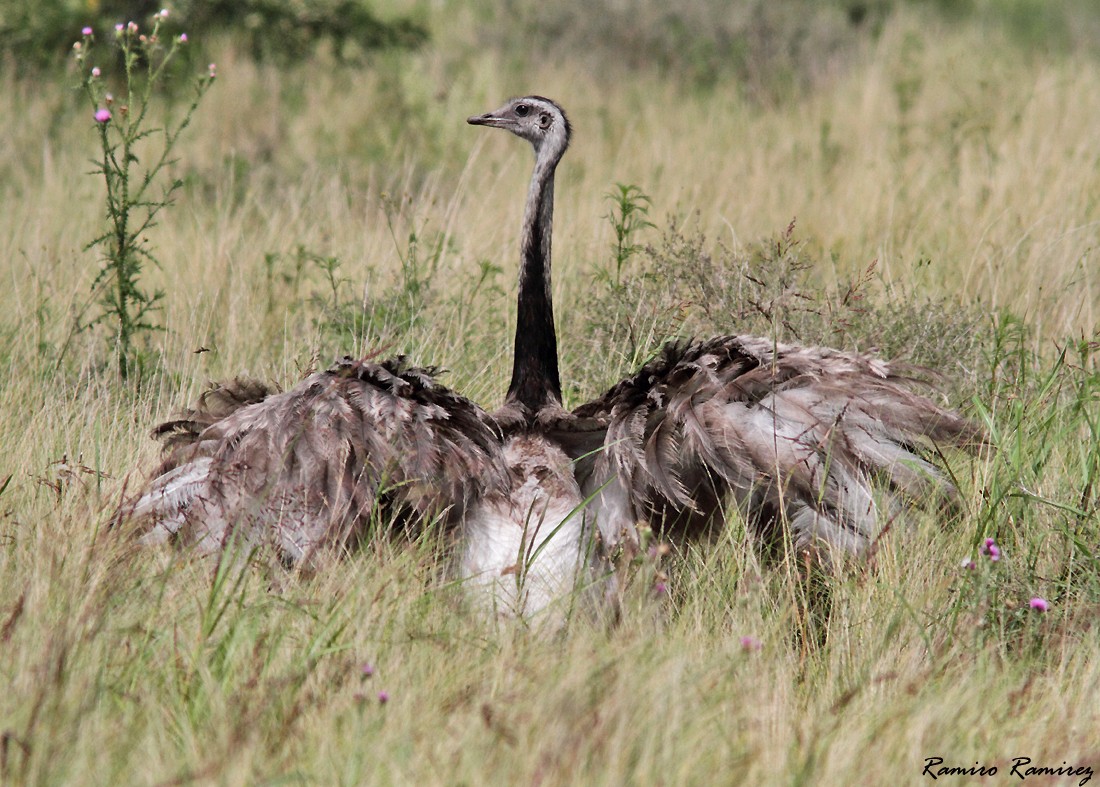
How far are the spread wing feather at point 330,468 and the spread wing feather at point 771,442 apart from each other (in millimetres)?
385

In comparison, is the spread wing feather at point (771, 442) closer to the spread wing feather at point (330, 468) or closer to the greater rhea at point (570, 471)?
the greater rhea at point (570, 471)

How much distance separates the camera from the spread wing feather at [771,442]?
3299mm

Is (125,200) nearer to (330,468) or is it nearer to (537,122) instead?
(537,122)

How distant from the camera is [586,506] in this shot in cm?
344

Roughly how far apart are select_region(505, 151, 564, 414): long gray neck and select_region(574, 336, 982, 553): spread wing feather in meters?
0.61

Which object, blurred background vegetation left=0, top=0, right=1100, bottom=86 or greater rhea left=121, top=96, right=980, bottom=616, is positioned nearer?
greater rhea left=121, top=96, right=980, bottom=616

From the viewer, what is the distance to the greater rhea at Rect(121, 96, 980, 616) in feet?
10.6

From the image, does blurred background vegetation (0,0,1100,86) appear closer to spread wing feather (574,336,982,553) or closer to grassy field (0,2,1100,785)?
grassy field (0,2,1100,785)

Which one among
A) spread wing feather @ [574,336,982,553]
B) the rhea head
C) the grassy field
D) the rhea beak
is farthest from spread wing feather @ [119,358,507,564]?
the rhea beak

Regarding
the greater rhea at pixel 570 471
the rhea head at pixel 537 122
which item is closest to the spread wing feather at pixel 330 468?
the greater rhea at pixel 570 471

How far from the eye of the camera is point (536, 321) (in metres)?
4.12

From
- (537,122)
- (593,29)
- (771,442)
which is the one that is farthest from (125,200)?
(593,29)

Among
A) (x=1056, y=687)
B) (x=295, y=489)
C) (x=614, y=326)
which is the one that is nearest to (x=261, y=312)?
(x=614, y=326)

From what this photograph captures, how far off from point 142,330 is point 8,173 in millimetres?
2693
